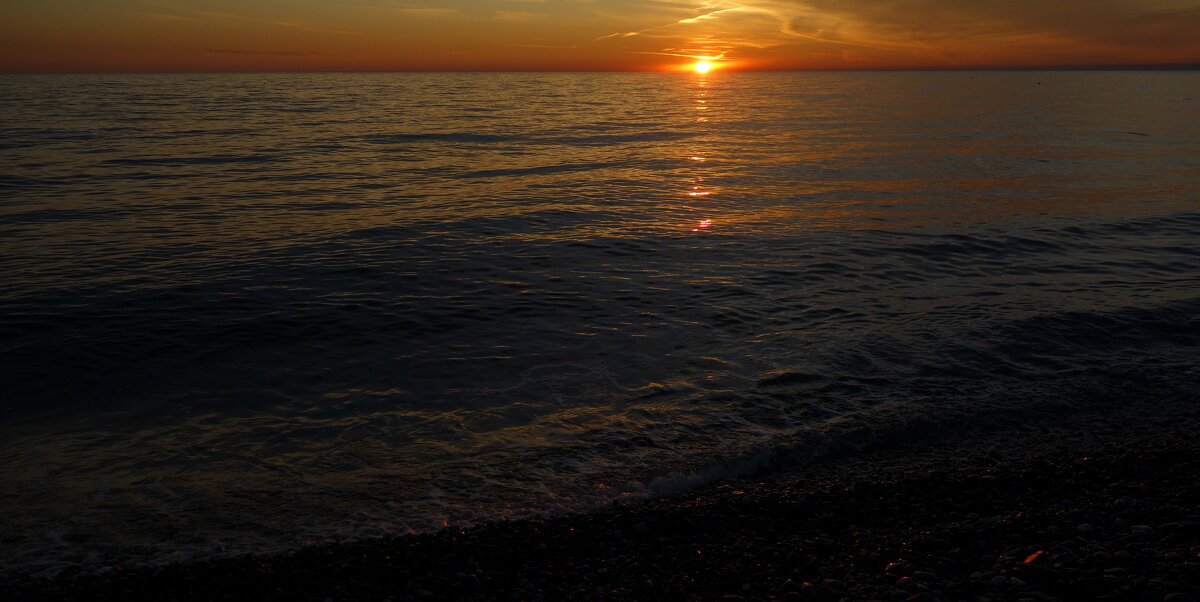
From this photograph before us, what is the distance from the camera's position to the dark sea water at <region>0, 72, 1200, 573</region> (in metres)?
8.33

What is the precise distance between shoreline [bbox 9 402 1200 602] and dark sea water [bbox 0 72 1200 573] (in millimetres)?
618

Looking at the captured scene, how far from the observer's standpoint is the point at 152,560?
671 centimetres

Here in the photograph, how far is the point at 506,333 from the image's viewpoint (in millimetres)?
13742

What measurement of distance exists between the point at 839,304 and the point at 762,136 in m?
43.5

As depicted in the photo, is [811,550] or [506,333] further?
[506,333]

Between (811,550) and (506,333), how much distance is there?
8.37 meters

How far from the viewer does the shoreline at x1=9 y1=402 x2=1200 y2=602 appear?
5727 mm

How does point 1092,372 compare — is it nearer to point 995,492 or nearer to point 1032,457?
point 1032,457

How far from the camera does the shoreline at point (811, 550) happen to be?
225 inches

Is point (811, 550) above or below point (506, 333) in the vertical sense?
below

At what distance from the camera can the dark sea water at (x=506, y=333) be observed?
8328mm

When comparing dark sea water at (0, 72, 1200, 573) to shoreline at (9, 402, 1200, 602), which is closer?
shoreline at (9, 402, 1200, 602)

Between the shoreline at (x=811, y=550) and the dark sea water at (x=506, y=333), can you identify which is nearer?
the shoreline at (x=811, y=550)

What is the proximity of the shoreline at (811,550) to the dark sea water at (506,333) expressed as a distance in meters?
0.62
